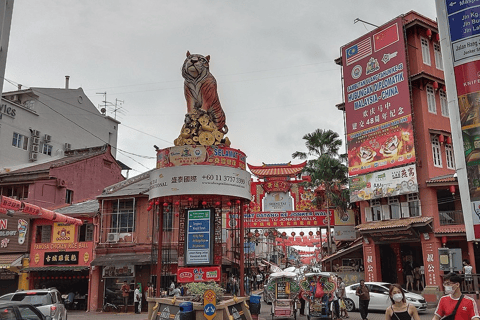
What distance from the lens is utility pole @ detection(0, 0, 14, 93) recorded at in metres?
9.48

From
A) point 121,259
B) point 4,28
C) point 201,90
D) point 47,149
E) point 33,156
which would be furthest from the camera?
point 47,149

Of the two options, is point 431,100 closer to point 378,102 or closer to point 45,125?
point 378,102

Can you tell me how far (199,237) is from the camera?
20.5 meters

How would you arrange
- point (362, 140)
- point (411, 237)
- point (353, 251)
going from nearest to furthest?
1. point (411, 237)
2. point (362, 140)
3. point (353, 251)

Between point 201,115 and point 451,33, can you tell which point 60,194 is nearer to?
point 201,115

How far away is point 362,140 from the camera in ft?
110

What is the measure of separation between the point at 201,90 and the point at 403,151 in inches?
613

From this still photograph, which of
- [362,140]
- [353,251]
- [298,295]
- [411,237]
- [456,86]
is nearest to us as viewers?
[456,86]

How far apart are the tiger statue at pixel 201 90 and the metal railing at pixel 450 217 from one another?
16583 mm

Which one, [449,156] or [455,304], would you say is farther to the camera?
[449,156]

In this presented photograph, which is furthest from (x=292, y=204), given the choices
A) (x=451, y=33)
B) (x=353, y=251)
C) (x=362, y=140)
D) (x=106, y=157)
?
(x=451, y=33)

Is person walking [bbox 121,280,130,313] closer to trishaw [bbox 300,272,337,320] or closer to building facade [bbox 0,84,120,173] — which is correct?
trishaw [bbox 300,272,337,320]

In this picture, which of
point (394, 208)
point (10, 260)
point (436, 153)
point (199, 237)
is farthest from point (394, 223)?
point (10, 260)

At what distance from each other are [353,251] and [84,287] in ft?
70.3
